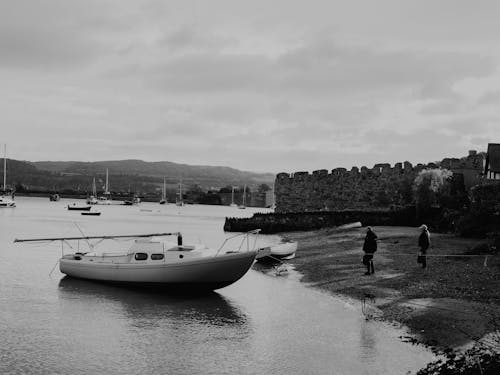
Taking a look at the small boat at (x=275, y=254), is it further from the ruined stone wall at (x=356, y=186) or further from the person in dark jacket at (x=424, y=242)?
the ruined stone wall at (x=356, y=186)

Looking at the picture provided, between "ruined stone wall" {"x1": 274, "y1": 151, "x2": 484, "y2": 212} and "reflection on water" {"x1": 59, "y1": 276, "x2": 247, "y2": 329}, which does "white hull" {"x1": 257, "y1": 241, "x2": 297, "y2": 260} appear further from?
"ruined stone wall" {"x1": 274, "y1": 151, "x2": 484, "y2": 212}

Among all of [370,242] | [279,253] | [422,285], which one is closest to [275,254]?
[279,253]

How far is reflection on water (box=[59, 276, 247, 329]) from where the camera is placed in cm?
2286

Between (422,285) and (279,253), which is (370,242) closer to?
(422,285)

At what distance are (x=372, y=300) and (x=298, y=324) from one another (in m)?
3.39

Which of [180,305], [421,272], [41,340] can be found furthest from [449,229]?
[41,340]

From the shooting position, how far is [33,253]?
43562 millimetres

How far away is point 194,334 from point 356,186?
50.9 metres

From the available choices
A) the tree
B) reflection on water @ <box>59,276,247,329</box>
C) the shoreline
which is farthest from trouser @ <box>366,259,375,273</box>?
the tree

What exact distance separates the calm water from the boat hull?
0.59 metres

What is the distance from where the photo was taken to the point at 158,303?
84.3ft

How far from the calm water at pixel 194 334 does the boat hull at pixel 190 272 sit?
1.94 feet

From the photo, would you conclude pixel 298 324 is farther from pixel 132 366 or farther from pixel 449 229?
pixel 449 229

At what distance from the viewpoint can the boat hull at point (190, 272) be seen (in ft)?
88.2
